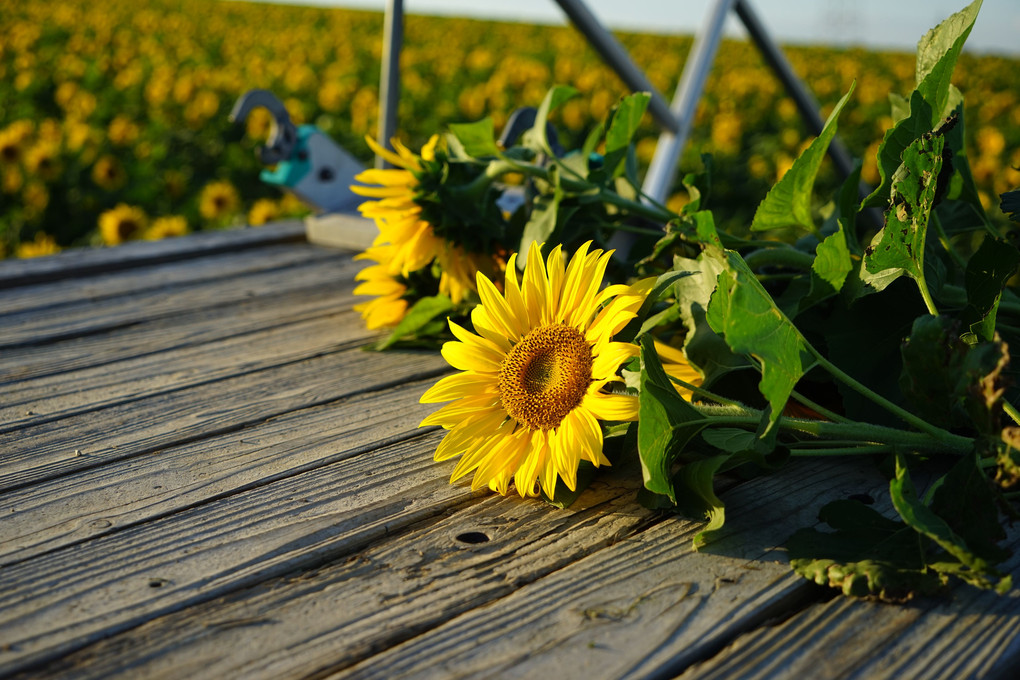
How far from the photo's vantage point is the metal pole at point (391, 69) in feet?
8.26

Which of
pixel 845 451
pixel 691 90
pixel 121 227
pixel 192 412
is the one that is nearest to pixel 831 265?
pixel 845 451

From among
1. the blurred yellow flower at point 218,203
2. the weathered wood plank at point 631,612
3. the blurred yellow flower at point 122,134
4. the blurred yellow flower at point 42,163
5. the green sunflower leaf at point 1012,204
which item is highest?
the blurred yellow flower at point 122,134

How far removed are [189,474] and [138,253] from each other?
1341 millimetres

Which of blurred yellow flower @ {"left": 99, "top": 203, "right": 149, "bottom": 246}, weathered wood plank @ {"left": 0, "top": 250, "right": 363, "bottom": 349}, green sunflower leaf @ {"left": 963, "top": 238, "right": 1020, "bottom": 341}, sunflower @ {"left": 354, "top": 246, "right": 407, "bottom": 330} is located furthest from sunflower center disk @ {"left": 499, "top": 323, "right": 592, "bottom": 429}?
blurred yellow flower @ {"left": 99, "top": 203, "right": 149, "bottom": 246}

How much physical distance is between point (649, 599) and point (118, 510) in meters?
0.62

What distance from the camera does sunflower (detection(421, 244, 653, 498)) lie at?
104 cm

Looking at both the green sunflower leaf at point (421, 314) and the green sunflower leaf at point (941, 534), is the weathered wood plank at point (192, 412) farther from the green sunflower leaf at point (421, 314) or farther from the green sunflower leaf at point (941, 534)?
the green sunflower leaf at point (941, 534)

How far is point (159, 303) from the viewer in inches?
79.9

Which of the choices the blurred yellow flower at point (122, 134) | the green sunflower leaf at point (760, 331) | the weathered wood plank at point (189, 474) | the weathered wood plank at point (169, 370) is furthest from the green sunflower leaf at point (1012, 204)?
the blurred yellow flower at point (122, 134)

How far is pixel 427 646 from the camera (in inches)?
33.1

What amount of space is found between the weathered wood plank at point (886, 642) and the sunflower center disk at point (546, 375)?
0.33 meters

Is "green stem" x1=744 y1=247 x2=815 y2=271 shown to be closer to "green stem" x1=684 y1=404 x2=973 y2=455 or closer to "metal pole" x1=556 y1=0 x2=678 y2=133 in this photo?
"green stem" x1=684 y1=404 x2=973 y2=455

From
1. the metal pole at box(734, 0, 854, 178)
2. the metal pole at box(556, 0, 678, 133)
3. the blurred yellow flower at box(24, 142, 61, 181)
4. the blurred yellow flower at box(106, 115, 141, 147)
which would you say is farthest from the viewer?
the blurred yellow flower at box(106, 115, 141, 147)

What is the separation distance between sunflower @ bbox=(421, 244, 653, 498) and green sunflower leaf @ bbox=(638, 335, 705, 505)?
6 centimetres
